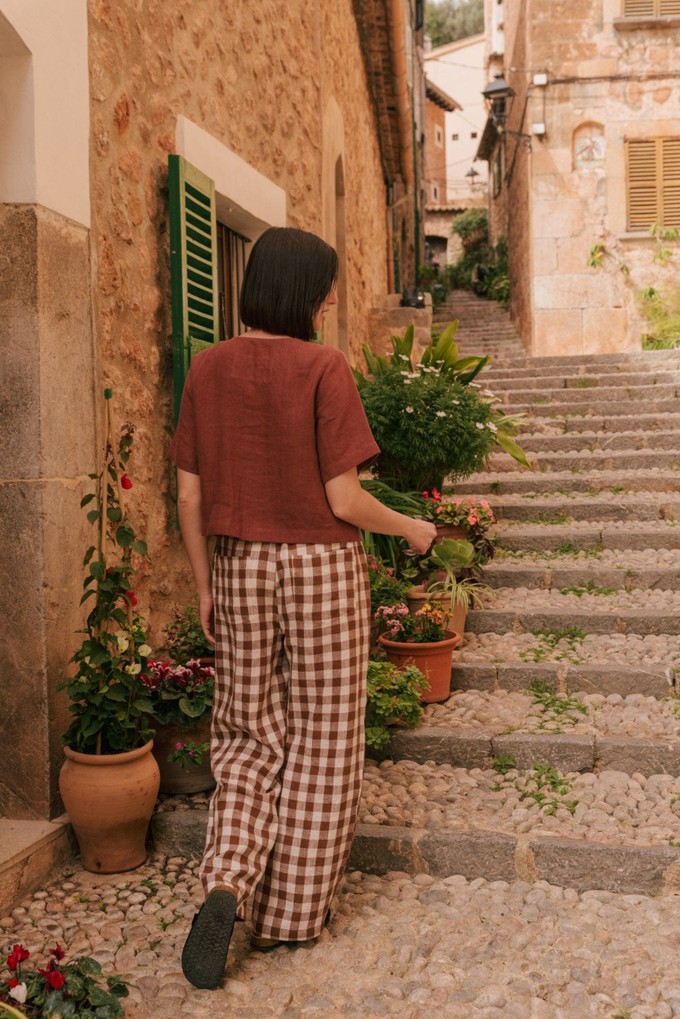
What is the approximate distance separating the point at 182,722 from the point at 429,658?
52.3 inches

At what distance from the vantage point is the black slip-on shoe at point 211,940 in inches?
88.4

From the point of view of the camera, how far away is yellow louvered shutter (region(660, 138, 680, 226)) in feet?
44.3

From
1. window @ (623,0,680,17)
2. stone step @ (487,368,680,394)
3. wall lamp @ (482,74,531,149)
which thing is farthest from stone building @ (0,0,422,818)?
wall lamp @ (482,74,531,149)

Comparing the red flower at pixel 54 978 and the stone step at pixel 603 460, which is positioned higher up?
the stone step at pixel 603 460

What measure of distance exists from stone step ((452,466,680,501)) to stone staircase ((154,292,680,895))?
0.01 m

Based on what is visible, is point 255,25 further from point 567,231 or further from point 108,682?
point 567,231

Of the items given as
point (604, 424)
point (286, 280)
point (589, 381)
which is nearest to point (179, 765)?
point (286, 280)

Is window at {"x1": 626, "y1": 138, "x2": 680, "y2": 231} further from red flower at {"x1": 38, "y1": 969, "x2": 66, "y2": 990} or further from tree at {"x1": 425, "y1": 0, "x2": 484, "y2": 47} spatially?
tree at {"x1": 425, "y1": 0, "x2": 484, "y2": 47}

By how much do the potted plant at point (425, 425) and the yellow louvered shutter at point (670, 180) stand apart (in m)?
9.23

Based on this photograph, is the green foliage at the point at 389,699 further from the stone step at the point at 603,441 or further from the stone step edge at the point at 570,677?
the stone step at the point at 603,441

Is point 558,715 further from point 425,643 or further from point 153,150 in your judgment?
point 153,150

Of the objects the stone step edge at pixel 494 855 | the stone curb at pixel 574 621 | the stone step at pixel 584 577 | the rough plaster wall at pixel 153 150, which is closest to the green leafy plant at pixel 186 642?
the rough plaster wall at pixel 153 150

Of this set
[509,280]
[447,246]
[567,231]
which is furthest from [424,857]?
[447,246]

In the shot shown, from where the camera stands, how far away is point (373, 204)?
10.6 metres
